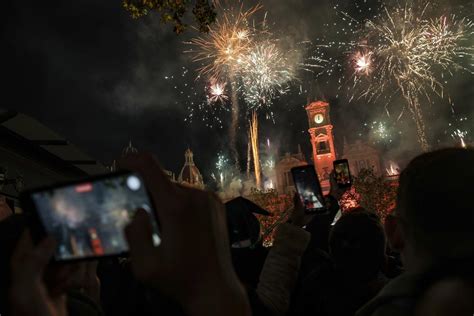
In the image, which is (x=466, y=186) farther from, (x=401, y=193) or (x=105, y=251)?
(x=105, y=251)

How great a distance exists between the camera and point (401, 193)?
163 cm

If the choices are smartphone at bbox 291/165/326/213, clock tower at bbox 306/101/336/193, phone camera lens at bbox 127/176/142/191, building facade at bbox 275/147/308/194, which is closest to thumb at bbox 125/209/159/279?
phone camera lens at bbox 127/176/142/191

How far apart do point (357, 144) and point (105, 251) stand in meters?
59.5

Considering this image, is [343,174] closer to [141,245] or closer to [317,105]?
[141,245]

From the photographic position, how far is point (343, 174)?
4.22m

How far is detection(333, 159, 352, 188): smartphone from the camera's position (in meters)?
4.16

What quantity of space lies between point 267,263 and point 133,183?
141 cm

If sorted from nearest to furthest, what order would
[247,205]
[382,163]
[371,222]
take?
[371,222]
[247,205]
[382,163]

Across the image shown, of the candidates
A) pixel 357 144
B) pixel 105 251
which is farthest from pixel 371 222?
pixel 357 144

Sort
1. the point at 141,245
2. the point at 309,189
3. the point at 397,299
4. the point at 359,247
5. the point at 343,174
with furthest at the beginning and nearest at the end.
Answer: the point at 343,174 → the point at 309,189 → the point at 359,247 → the point at 397,299 → the point at 141,245

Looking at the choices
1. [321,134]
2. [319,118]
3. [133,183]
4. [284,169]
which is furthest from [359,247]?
[284,169]

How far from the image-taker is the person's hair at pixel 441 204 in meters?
1.41

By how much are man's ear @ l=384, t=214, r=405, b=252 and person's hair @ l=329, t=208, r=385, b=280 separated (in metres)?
0.88

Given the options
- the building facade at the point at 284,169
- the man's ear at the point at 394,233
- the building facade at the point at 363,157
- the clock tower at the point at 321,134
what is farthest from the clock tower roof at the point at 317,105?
the man's ear at the point at 394,233
